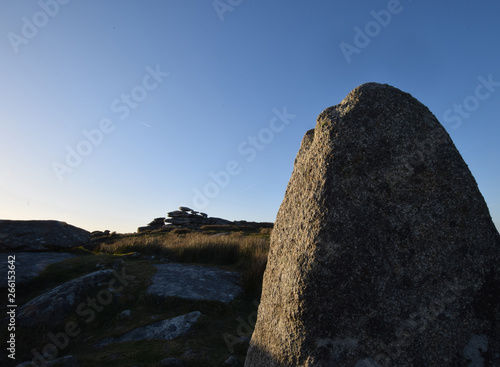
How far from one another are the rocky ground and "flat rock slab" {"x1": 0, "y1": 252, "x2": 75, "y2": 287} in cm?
2

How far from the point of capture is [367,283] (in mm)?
2254

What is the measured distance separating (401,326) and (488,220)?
105 cm

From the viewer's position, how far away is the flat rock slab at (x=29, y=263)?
5.65 metres

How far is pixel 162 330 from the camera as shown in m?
4.13

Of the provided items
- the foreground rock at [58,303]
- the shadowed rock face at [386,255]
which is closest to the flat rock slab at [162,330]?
the foreground rock at [58,303]

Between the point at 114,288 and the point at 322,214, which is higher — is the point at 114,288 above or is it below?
below

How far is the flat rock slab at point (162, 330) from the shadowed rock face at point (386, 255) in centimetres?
179

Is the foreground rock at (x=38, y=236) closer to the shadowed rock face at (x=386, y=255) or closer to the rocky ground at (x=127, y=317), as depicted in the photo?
the rocky ground at (x=127, y=317)

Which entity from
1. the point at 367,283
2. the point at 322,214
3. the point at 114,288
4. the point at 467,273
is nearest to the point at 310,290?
the point at 367,283

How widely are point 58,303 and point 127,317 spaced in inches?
39.2

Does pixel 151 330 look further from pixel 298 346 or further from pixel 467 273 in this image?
pixel 467 273

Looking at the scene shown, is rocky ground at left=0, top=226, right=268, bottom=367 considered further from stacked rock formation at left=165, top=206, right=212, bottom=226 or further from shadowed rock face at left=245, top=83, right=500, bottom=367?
stacked rock formation at left=165, top=206, right=212, bottom=226

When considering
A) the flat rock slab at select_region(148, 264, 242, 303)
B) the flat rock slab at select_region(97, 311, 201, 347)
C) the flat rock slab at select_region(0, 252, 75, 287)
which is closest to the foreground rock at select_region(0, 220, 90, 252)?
the flat rock slab at select_region(0, 252, 75, 287)

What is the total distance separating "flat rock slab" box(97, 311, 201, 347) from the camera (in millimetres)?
3984
